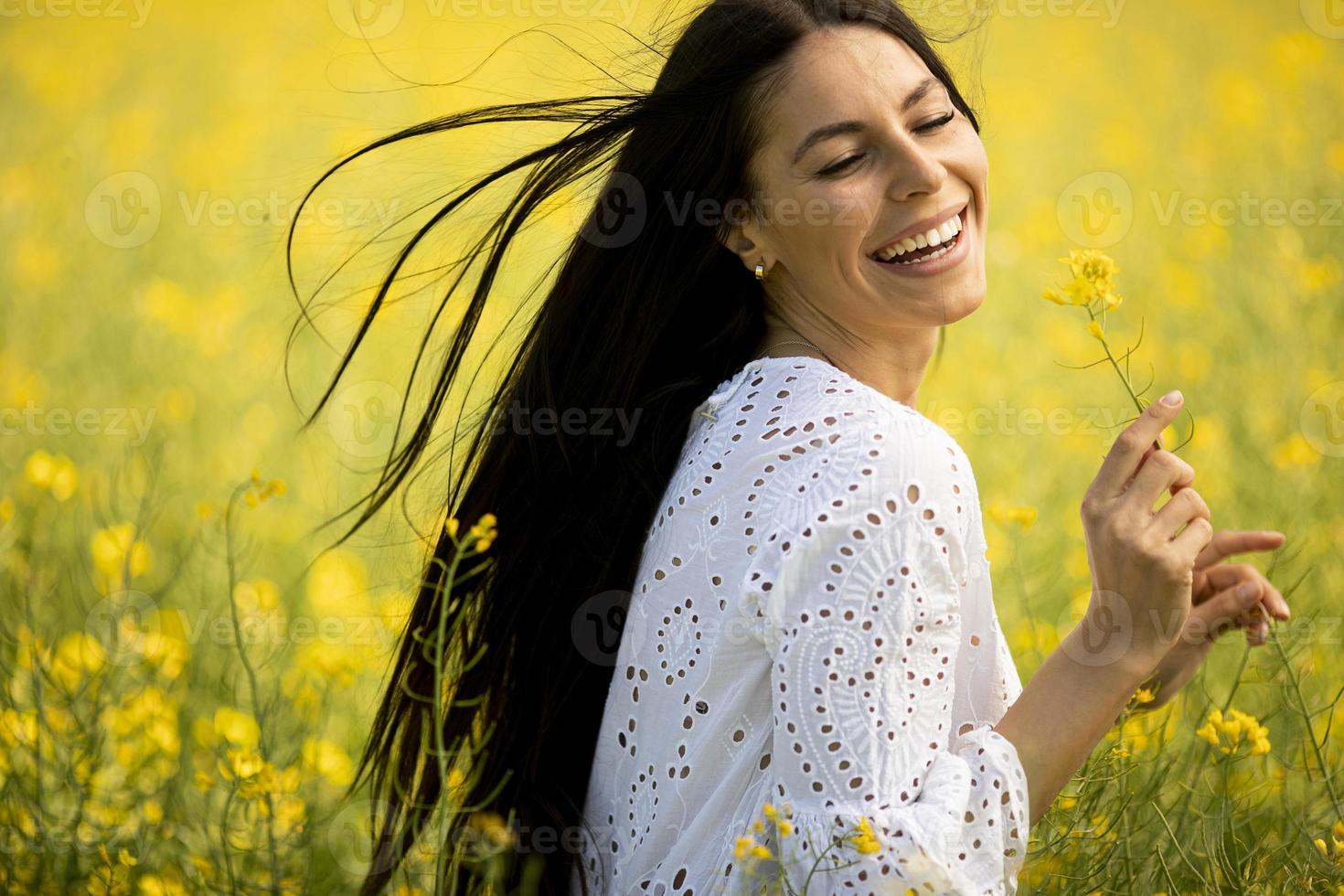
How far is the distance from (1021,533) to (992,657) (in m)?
1.88

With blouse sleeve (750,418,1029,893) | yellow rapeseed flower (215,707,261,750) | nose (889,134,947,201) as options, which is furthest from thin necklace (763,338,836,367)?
yellow rapeseed flower (215,707,261,750)

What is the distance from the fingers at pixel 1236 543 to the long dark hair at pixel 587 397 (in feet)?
2.41

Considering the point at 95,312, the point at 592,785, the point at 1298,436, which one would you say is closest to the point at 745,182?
the point at 592,785

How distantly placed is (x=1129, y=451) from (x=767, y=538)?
0.44 m

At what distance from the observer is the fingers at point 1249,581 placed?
204 centimetres

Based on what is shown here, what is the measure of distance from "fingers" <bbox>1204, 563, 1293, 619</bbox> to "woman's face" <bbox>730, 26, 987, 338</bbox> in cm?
54

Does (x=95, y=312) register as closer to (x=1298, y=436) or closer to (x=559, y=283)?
(x=559, y=283)

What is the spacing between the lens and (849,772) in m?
1.52

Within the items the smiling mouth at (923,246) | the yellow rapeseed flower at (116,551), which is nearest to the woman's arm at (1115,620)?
the smiling mouth at (923,246)

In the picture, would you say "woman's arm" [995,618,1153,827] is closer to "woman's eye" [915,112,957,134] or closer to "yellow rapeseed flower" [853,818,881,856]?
"yellow rapeseed flower" [853,818,881,856]

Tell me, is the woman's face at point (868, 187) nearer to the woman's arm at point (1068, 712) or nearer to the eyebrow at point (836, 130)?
the eyebrow at point (836, 130)

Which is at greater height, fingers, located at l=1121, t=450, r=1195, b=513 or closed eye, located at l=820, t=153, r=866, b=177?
closed eye, located at l=820, t=153, r=866, b=177

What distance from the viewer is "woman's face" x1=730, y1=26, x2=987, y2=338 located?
188 centimetres

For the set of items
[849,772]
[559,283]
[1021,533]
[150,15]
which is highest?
[150,15]
